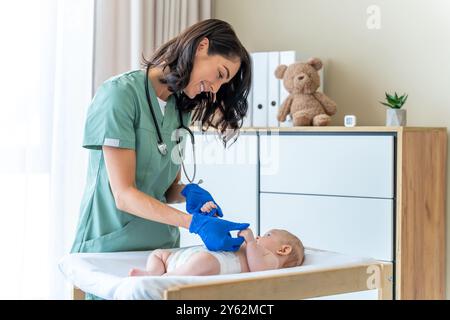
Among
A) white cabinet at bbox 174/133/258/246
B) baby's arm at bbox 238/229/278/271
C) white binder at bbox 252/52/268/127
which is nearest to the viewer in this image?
baby's arm at bbox 238/229/278/271

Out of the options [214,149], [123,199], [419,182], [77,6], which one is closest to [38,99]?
[77,6]

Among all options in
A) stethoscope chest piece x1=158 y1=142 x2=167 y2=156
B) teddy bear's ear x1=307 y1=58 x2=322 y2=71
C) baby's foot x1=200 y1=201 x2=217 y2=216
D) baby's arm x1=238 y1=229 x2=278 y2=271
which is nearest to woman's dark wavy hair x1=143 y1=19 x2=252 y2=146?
stethoscope chest piece x1=158 y1=142 x2=167 y2=156

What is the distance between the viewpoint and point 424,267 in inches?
105

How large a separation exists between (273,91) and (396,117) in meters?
0.57

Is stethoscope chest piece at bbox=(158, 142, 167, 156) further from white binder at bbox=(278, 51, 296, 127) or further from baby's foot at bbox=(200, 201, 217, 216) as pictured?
white binder at bbox=(278, 51, 296, 127)

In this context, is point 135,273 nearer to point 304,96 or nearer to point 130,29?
point 304,96

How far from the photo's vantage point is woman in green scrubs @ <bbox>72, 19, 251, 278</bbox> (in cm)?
166

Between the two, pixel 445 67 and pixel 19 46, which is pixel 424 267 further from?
pixel 19 46

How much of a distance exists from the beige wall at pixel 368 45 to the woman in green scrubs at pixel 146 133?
1251 millimetres

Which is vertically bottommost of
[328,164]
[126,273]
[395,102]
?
[126,273]

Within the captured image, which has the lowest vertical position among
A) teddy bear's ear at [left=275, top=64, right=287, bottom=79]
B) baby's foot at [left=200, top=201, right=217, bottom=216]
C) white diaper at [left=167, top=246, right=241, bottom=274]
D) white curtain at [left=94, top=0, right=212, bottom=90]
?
white diaper at [left=167, top=246, right=241, bottom=274]

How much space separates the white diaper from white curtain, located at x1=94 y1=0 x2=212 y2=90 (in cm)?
144

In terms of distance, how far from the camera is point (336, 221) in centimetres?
268

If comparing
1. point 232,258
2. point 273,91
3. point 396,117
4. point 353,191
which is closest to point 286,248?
point 232,258
